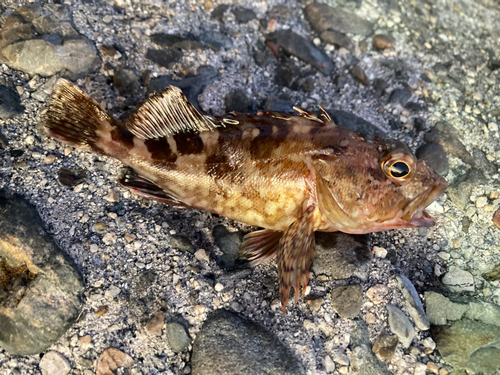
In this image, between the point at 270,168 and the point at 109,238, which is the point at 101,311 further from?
the point at 270,168

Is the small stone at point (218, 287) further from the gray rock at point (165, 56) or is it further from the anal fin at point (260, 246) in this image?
the gray rock at point (165, 56)

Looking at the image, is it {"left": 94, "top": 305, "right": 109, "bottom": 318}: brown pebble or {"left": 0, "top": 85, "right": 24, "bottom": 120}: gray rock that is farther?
{"left": 0, "top": 85, "right": 24, "bottom": 120}: gray rock

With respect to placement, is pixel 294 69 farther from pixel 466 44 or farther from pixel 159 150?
pixel 466 44

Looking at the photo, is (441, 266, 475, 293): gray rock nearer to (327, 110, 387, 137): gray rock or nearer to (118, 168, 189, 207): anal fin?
(327, 110, 387, 137): gray rock

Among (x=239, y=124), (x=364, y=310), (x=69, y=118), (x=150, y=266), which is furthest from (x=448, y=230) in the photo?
(x=69, y=118)

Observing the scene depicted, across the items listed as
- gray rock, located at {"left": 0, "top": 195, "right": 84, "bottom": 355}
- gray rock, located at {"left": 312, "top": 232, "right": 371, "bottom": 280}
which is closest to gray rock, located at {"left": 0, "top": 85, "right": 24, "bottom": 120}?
gray rock, located at {"left": 0, "top": 195, "right": 84, "bottom": 355}

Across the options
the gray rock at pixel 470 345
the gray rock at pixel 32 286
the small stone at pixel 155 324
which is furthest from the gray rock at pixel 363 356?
the gray rock at pixel 32 286
